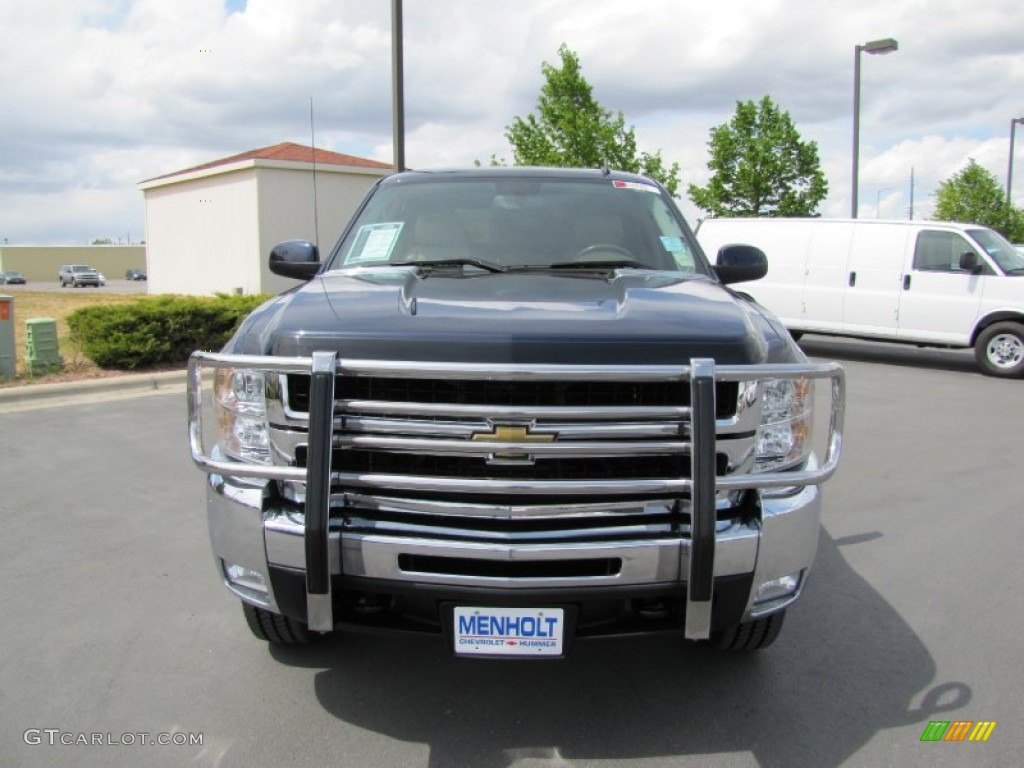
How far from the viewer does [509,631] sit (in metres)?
2.54

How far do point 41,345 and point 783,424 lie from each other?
9501mm

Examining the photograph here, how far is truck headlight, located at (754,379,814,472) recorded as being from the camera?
2648 millimetres

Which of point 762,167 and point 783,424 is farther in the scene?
point 762,167

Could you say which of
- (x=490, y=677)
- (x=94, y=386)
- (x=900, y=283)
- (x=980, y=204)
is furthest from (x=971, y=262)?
(x=980, y=204)

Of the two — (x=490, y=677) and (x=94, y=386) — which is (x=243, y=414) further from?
(x=94, y=386)

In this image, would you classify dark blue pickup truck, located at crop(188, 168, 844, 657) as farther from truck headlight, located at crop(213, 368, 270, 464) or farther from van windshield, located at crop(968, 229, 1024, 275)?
van windshield, located at crop(968, 229, 1024, 275)

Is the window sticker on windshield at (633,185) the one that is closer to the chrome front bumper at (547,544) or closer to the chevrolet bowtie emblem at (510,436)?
the chrome front bumper at (547,544)

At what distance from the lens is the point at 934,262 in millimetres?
12492

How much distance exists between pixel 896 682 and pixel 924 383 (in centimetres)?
900

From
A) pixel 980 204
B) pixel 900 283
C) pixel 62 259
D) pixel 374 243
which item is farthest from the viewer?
pixel 62 259

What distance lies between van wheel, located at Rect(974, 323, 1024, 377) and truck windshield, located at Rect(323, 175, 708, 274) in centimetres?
945

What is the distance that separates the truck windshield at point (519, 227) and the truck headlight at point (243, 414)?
1.24 m

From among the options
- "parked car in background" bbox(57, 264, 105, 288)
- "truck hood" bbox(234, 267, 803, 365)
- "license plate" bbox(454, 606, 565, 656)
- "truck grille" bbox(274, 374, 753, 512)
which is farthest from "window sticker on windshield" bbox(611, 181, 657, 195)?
"parked car in background" bbox(57, 264, 105, 288)

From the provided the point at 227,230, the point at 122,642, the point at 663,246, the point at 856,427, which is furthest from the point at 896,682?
the point at 227,230
